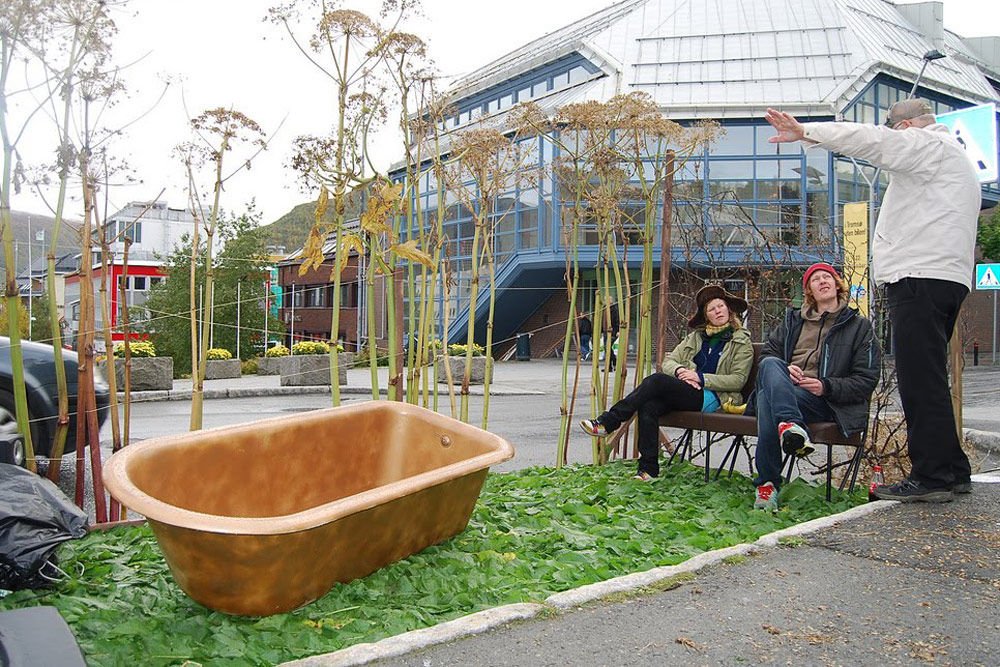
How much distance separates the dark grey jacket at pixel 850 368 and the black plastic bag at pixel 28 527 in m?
3.85

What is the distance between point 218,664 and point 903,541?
2.99m

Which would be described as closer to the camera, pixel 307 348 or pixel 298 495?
pixel 298 495

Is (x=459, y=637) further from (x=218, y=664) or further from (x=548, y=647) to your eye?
(x=218, y=664)

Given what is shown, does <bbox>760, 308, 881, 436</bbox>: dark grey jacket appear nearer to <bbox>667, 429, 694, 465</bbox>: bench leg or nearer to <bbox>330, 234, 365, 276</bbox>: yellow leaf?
<bbox>667, 429, 694, 465</bbox>: bench leg

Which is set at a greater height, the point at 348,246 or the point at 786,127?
the point at 786,127

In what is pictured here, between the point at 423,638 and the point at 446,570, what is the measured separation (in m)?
0.85

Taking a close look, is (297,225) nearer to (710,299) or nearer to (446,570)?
(710,299)

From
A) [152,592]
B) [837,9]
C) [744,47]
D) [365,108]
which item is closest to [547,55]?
[744,47]

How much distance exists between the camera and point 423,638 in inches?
112

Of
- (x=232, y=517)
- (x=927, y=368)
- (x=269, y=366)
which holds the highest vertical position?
(x=927, y=368)

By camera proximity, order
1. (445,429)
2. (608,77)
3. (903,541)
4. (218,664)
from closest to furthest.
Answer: (218,664), (903,541), (445,429), (608,77)

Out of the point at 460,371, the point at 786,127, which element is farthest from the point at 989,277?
the point at 786,127

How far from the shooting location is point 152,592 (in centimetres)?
347

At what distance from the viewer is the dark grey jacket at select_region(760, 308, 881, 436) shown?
16.1 ft
